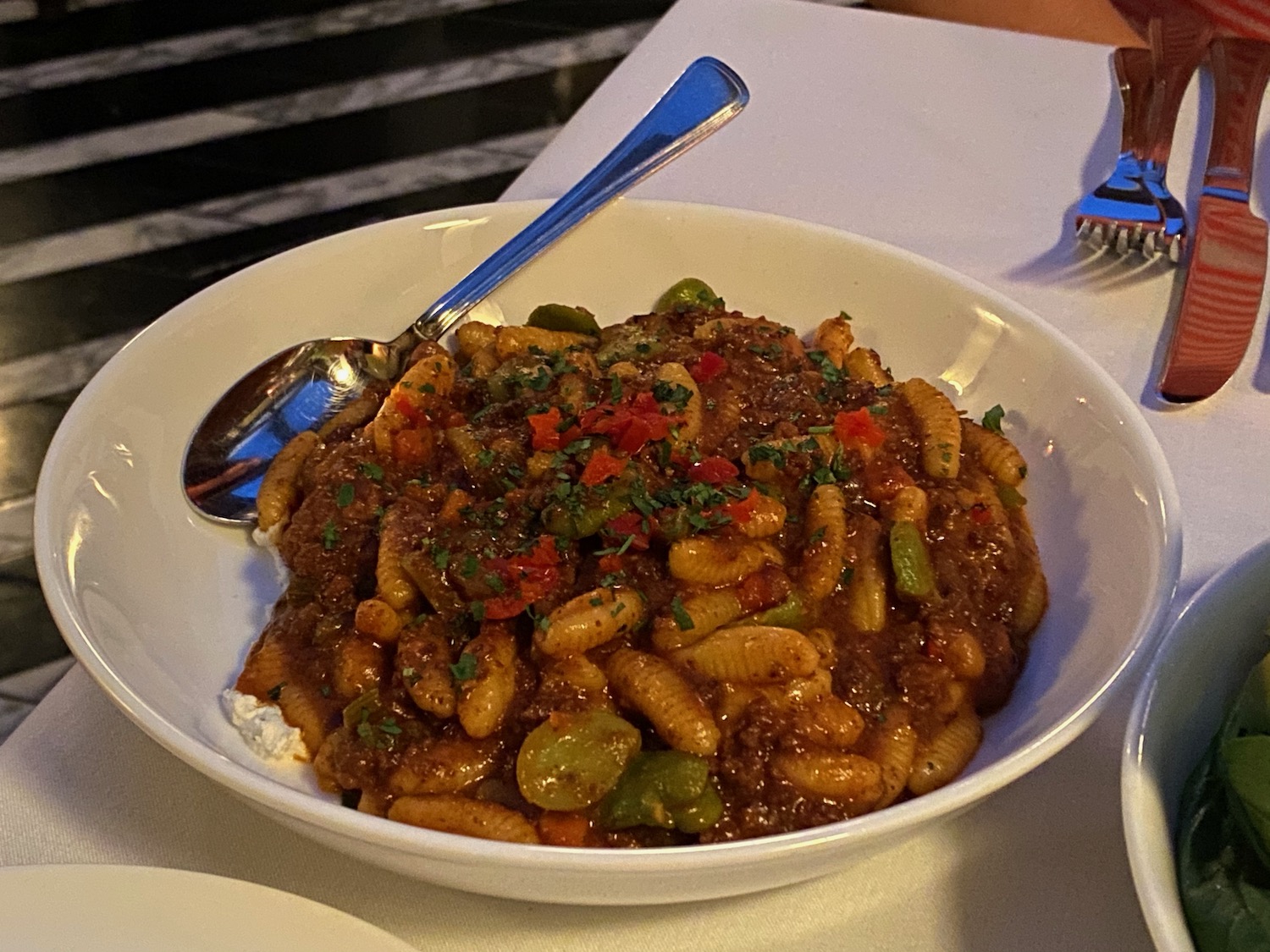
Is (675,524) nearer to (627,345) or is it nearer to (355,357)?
(627,345)

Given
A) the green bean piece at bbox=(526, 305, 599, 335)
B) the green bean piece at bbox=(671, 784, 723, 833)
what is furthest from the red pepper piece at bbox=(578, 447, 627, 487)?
the green bean piece at bbox=(526, 305, 599, 335)

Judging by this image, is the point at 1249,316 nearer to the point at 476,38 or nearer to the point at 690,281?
the point at 690,281

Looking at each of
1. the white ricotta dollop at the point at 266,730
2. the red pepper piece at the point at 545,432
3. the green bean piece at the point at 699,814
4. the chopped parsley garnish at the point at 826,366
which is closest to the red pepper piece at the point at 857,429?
the chopped parsley garnish at the point at 826,366

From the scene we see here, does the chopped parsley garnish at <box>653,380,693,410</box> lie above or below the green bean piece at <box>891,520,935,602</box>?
above

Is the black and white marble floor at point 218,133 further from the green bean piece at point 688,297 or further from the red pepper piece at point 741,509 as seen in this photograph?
the red pepper piece at point 741,509

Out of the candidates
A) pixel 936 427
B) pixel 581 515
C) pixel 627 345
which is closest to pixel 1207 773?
pixel 936 427

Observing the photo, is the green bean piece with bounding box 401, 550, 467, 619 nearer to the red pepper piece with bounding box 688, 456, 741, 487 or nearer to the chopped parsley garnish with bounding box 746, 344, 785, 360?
the red pepper piece with bounding box 688, 456, 741, 487

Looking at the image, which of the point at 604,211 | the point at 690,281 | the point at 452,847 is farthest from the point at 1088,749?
the point at 604,211
